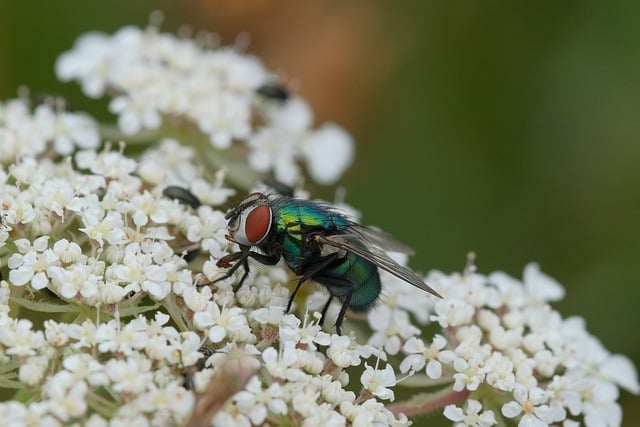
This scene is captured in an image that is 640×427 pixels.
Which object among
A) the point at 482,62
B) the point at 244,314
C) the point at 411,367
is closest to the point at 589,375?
the point at 411,367

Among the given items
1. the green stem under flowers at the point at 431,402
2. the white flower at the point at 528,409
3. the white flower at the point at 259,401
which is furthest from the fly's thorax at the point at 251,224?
the white flower at the point at 528,409

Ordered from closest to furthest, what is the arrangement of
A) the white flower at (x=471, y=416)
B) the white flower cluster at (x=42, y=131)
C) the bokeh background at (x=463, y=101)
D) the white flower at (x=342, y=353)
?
the white flower at (x=342, y=353) → the white flower at (x=471, y=416) → the white flower cluster at (x=42, y=131) → the bokeh background at (x=463, y=101)

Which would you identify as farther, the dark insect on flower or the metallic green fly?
the dark insect on flower

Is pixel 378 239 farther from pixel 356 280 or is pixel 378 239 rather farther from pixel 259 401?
pixel 259 401

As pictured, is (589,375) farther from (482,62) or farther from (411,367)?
(482,62)

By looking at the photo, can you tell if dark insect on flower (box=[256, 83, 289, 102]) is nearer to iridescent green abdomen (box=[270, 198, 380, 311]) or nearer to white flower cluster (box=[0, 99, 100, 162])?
white flower cluster (box=[0, 99, 100, 162])

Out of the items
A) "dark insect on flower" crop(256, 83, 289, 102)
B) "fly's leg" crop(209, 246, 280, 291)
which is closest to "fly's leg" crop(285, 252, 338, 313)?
"fly's leg" crop(209, 246, 280, 291)

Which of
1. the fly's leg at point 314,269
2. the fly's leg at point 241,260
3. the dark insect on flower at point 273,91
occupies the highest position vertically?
the dark insect on flower at point 273,91

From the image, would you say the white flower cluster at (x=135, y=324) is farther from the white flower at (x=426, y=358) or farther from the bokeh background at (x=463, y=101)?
the bokeh background at (x=463, y=101)
